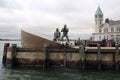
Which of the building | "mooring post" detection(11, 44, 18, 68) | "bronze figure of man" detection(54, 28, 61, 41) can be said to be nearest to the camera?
"mooring post" detection(11, 44, 18, 68)

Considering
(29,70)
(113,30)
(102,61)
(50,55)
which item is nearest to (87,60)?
(102,61)

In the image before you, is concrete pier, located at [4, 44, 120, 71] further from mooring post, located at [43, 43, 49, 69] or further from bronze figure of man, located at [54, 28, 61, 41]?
bronze figure of man, located at [54, 28, 61, 41]

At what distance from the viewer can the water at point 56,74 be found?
83.1 feet

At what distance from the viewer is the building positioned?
223 ft

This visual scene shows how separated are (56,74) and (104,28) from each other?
49441 mm

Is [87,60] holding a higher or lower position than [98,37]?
lower

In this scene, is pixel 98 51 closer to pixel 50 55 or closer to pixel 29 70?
pixel 50 55

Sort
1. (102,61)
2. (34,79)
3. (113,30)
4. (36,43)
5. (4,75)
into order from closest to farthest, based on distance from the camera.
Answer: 1. (34,79)
2. (4,75)
3. (102,61)
4. (36,43)
5. (113,30)

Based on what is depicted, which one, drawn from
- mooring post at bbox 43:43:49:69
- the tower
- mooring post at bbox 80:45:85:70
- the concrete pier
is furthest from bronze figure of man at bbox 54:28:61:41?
the tower

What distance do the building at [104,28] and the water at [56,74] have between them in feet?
116

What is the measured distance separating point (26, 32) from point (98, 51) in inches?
379

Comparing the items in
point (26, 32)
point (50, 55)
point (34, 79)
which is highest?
point (26, 32)

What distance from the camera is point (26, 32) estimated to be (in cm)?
3338

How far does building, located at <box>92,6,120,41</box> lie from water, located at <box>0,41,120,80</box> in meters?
35.4
